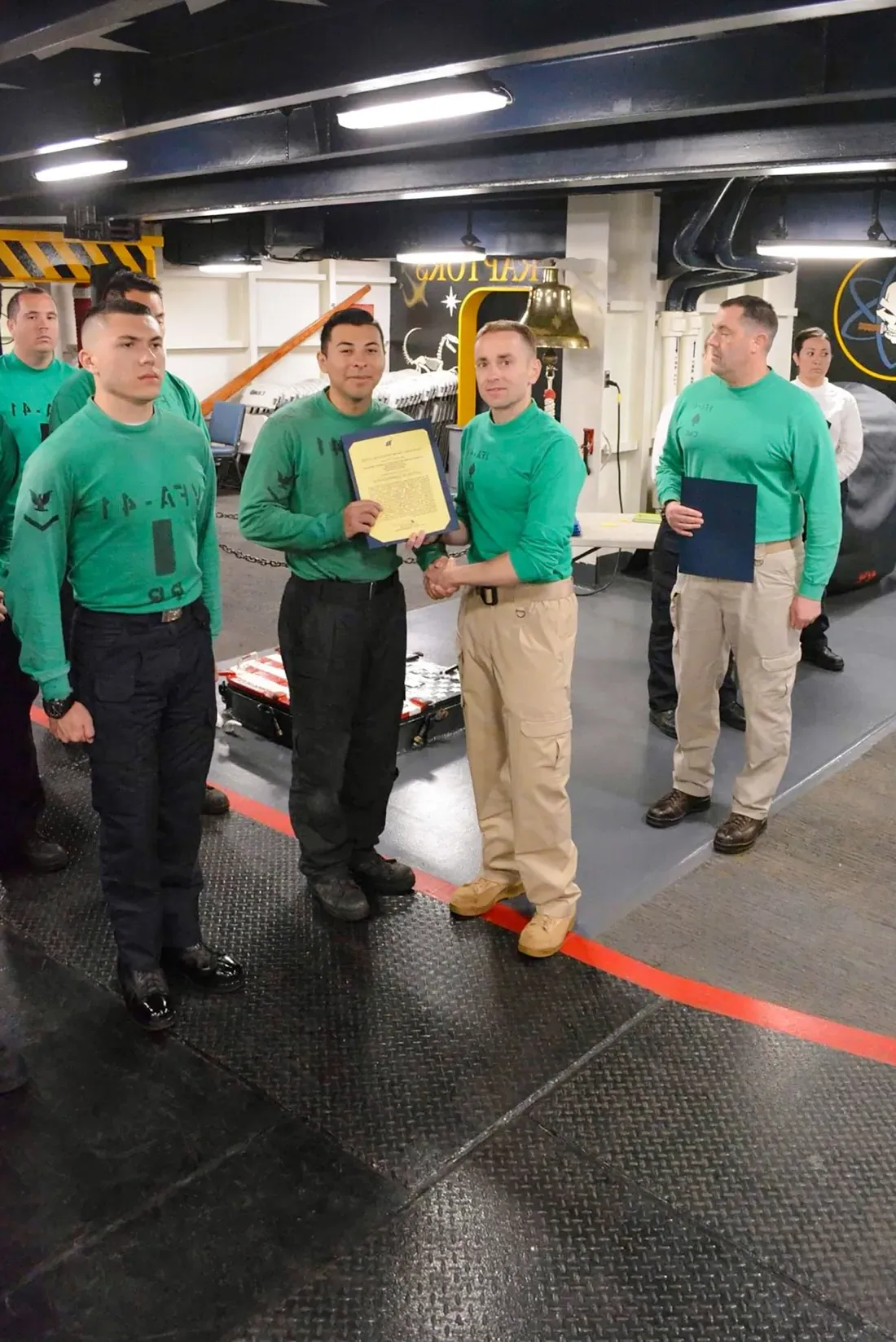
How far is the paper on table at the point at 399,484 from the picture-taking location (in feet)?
11.8

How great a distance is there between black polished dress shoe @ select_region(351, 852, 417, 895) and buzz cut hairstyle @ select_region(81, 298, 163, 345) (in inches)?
81.2

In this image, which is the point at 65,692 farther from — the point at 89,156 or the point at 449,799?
the point at 89,156

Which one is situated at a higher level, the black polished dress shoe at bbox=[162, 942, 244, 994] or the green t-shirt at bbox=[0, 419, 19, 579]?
the green t-shirt at bbox=[0, 419, 19, 579]

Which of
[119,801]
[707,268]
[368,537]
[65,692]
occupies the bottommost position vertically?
[119,801]

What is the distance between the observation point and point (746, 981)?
11.8ft

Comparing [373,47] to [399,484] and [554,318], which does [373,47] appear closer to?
[399,484]

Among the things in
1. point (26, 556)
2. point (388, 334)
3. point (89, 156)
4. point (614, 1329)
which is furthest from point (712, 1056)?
point (388, 334)

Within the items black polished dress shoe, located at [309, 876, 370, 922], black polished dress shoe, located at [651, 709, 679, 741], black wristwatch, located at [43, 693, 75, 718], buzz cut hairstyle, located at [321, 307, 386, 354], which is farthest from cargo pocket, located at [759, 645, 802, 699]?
black wristwatch, located at [43, 693, 75, 718]

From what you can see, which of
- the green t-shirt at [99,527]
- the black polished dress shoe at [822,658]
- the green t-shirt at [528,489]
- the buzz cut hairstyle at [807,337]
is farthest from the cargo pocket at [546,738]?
the buzz cut hairstyle at [807,337]

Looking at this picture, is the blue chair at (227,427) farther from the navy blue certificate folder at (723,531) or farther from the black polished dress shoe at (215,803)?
the navy blue certificate folder at (723,531)

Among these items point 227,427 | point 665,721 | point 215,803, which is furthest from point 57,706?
point 227,427

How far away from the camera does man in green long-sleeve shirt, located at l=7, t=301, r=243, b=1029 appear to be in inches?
120

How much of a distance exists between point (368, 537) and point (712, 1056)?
190cm

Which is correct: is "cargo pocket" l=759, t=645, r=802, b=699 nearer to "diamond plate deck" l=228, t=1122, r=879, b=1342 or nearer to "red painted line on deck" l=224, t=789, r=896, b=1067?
"red painted line on deck" l=224, t=789, r=896, b=1067
